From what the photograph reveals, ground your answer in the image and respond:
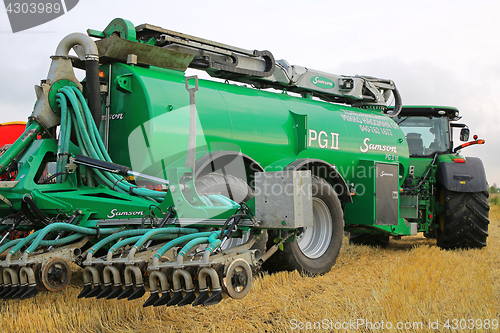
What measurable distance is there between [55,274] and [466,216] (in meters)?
6.82

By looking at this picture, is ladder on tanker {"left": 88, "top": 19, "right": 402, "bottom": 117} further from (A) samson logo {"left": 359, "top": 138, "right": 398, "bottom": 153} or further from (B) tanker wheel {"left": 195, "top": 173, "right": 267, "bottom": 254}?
(B) tanker wheel {"left": 195, "top": 173, "right": 267, "bottom": 254}

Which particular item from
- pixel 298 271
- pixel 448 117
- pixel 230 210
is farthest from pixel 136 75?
pixel 448 117

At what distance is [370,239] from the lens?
382 inches

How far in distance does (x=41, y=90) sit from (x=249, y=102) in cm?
230

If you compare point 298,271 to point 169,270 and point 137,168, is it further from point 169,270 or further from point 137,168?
point 169,270

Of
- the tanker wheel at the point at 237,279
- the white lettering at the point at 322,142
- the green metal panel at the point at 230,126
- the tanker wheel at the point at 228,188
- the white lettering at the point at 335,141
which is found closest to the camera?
the tanker wheel at the point at 237,279

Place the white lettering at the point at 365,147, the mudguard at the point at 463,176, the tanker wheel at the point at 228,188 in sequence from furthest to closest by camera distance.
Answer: the mudguard at the point at 463,176
the white lettering at the point at 365,147
the tanker wheel at the point at 228,188

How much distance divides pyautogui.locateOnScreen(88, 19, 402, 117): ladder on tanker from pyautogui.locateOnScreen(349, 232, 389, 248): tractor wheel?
2.36m

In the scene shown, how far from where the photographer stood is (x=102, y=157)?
15.5 ft

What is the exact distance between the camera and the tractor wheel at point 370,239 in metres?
9.64

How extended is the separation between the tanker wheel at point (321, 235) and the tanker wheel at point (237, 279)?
89.0 inches

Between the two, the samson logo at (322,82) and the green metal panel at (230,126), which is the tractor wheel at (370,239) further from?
the samson logo at (322,82)

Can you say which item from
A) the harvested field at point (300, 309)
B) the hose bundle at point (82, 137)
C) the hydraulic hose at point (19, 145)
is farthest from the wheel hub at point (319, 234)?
the hydraulic hose at point (19, 145)

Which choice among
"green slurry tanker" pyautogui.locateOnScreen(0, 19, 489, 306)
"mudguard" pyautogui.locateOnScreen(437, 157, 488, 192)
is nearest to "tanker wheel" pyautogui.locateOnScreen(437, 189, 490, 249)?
"mudguard" pyautogui.locateOnScreen(437, 157, 488, 192)
